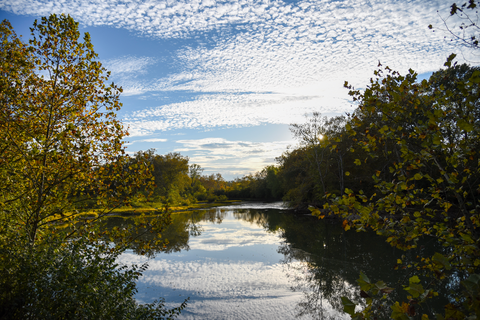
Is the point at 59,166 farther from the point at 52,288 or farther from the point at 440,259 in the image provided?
the point at 440,259

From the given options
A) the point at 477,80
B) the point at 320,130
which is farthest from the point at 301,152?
the point at 477,80

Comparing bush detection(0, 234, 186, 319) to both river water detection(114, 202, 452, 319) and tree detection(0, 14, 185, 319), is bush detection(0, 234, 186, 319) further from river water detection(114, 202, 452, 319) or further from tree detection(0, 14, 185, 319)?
river water detection(114, 202, 452, 319)

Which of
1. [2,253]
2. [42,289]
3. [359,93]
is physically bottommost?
[42,289]

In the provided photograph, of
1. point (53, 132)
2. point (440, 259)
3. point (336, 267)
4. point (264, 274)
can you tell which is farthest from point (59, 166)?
point (336, 267)

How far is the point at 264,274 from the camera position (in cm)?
1061

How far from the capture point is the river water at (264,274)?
7676 mm

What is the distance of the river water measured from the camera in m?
7.68

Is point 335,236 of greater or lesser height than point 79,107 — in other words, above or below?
below

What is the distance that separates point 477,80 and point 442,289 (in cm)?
906

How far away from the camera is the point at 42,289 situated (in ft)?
13.5

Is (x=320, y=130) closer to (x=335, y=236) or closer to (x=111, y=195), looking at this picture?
(x=335, y=236)

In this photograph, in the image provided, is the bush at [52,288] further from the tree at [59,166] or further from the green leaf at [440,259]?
the green leaf at [440,259]

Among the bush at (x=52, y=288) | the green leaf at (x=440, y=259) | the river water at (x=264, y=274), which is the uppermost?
the green leaf at (x=440, y=259)

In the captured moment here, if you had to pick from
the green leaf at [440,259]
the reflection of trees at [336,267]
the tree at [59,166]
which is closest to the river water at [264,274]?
the reflection of trees at [336,267]
